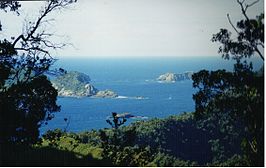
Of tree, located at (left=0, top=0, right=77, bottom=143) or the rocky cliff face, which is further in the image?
the rocky cliff face

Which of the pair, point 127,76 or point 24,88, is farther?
point 127,76

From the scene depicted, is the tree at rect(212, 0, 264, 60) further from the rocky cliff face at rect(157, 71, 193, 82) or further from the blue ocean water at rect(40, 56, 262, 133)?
the rocky cliff face at rect(157, 71, 193, 82)

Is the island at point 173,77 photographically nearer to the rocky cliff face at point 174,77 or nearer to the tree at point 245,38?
the rocky cliff face at point 174,77

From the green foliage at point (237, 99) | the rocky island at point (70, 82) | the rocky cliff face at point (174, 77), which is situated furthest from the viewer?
the rocky cliff face at point (174, 77)

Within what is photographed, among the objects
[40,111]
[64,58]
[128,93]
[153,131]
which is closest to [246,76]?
[64,58]

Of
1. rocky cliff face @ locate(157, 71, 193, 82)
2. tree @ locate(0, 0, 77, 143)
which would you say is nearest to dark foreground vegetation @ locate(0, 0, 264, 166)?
tree @ locate(0, 0, 77, 143)

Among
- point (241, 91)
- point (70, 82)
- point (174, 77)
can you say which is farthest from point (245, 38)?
point (174, 77)

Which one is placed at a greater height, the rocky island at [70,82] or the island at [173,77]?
the island at [173,77]

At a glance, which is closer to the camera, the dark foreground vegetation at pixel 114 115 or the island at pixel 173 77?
the dark foreground vegetation at pixel 114 115

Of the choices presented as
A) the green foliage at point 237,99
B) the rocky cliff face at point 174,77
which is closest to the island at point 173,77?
the rocky cliff face at point 174,77

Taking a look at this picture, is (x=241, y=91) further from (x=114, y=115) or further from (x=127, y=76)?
(x=127, y=76)
